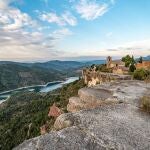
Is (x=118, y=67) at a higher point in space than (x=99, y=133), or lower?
lower

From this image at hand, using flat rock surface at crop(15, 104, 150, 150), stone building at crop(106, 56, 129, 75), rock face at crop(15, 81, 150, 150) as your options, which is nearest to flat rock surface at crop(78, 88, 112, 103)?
rock face at crop(15, 81, 150, 150)

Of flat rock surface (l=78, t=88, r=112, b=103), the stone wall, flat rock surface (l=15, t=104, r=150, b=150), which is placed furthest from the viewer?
the stone wall

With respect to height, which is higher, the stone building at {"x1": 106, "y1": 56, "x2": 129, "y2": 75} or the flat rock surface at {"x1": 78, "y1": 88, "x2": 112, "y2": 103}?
the flat rock surface at {"x1": 78, "y1": 88, "x2": 112, "y2": 103}

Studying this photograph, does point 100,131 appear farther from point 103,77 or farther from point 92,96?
point 103,77

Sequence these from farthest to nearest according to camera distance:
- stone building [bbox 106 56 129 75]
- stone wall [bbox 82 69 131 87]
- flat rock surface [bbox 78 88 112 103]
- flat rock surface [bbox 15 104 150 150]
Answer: stone building [bbox 106 56 129 75] < stone wall [bbox 82 69 131 87] < flat rock surface [bbox 78 88 112 103] < flat rock surface [bbox 15 104 150 150]

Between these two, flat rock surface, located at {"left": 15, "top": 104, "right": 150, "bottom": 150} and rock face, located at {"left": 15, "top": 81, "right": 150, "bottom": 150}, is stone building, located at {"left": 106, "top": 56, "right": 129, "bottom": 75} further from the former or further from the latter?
flat rock surface, located at {"left": 15, "top": 104, "right": 150, "bottom": 150}

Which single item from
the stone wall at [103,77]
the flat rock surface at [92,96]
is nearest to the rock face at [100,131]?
the flat rock surface at [92,96]

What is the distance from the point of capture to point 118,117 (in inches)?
392

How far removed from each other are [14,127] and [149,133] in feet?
480

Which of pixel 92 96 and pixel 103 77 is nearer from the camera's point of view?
pixel 92 96

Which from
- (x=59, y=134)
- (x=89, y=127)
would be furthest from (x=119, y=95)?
(x=59, y=134)

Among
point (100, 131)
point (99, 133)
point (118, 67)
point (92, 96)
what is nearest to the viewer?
point (99, 133)

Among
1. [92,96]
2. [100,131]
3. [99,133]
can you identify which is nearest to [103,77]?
[92,96]

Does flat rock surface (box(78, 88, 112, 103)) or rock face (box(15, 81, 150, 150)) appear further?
flat rock surface (box(78, 88, 112, 103))
